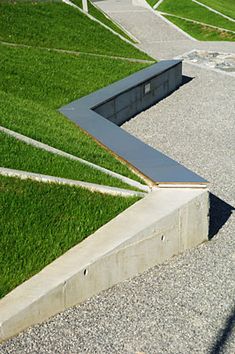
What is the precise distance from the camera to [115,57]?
20.8m

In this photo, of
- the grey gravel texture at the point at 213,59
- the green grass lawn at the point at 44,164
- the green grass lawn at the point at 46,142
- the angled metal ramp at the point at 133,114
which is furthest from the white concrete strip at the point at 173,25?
the green grass lawn at the point at 44,164

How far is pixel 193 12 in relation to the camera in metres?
35.7

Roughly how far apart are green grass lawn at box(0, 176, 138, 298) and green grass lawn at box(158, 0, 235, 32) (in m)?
25.6

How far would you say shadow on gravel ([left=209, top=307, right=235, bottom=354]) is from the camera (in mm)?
6832

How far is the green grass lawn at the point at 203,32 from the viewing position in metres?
30.2

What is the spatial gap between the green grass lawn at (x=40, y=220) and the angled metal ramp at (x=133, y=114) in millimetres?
1089

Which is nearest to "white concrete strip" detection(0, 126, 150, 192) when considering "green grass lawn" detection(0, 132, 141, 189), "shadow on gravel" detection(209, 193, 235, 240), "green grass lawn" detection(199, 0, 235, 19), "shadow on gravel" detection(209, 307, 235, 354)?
"green grass lawn" detection(0, 132, 141, 189)

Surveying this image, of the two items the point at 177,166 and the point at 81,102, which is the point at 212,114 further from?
the point at 177,166

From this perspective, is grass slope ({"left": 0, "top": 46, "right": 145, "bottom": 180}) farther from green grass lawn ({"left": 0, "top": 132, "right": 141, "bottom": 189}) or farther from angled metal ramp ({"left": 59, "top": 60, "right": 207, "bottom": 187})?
green grass lawn ({"left": 0, "top": 132, "right": 141, "bottom": 189})

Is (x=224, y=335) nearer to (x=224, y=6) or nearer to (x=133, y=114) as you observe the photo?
(x=133, y=114)

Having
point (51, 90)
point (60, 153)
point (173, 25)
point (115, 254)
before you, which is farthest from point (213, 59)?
point (115, 254)

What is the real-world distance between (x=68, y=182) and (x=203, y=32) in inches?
952

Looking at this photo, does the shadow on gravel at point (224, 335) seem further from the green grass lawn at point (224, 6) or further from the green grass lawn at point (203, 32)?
the green grass lawn at point (224, 6)

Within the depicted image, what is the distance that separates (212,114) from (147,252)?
9952 millimetres
